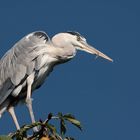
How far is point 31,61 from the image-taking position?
947 cm

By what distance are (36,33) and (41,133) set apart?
4.78 m

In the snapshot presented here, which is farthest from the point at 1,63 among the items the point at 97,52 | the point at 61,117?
the point at 61,117

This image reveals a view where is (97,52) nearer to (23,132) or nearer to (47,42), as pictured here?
(47,42)

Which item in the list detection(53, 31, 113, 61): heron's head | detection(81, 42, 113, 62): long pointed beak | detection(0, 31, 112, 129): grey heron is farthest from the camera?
detection(53, 31, 113, 61): heron's head

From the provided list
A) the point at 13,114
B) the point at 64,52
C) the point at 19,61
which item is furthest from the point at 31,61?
the point at 13,114

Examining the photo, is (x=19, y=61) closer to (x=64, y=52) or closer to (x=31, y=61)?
(x=31, y=61)

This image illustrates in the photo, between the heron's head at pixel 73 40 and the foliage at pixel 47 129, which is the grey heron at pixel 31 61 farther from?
the foliage at pixel 47 129

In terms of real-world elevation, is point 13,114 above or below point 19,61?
below

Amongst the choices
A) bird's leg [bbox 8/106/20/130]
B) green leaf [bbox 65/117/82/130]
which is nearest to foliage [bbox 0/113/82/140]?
green leaf [bbox 65/117/82/130]

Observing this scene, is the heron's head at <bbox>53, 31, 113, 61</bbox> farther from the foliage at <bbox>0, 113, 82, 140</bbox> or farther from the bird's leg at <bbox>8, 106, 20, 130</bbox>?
the foliage at <bbox>0, 113, 82, 140</bbox>

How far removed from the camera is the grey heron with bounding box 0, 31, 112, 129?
9164mm

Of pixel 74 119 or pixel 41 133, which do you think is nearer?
pixel 41 133

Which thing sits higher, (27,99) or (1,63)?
(1,63)

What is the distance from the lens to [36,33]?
9.73m
